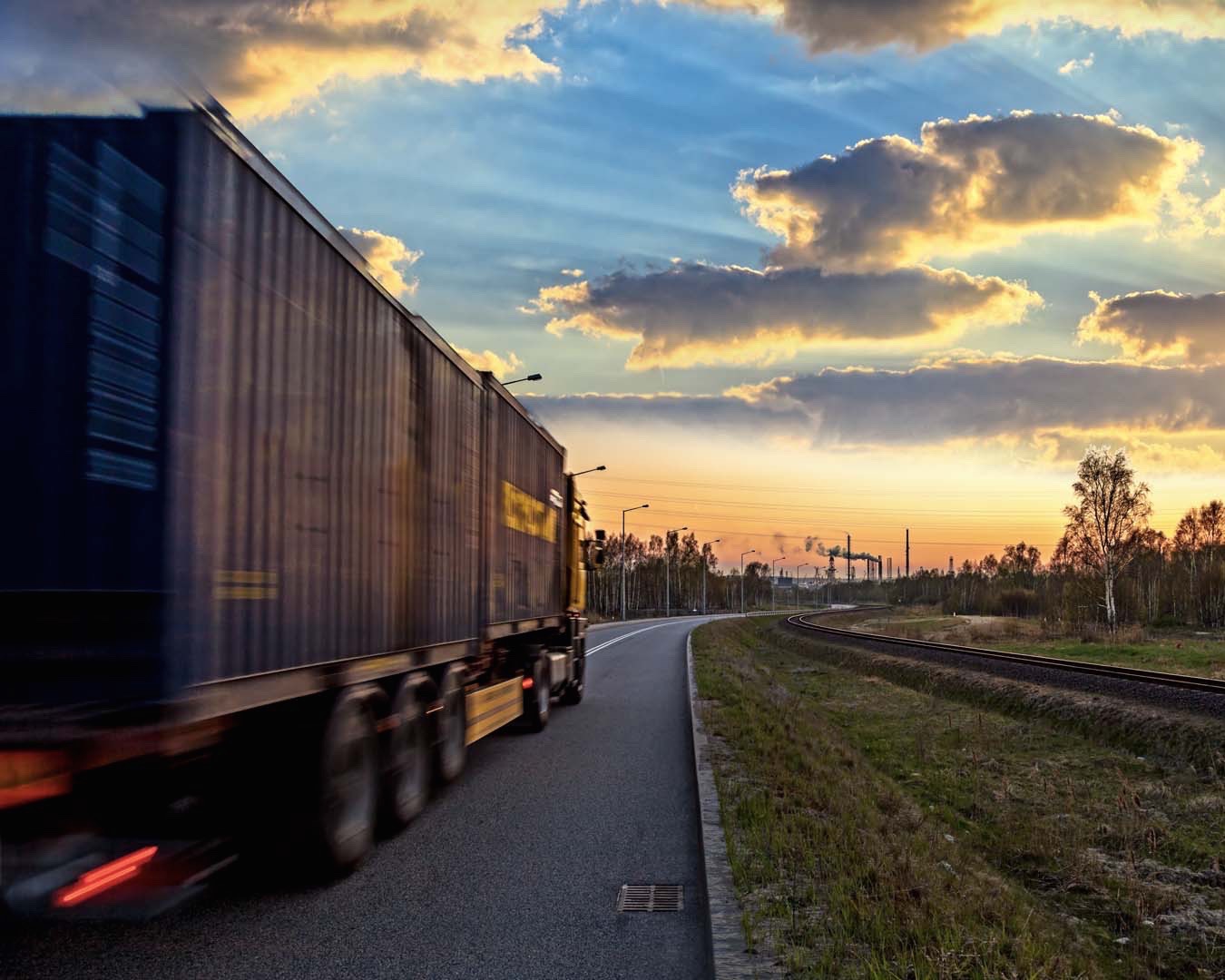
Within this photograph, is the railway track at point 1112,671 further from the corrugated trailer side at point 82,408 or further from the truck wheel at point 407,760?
the corrugated trailer side at point 82,408

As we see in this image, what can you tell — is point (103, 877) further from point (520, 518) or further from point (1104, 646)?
point (1104, 646)

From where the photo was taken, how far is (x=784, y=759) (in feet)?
34.0

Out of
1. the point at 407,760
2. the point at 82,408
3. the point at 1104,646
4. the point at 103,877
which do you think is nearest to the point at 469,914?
the point at 103,877

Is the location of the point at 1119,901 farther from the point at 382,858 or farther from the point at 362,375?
the point at 362,375

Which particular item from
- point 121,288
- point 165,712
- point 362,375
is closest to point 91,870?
point 165,712

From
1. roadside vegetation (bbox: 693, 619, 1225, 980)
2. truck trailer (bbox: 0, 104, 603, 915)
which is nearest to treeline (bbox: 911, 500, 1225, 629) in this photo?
roadside vegetation (bbox: 693, 619, 1225, 980)

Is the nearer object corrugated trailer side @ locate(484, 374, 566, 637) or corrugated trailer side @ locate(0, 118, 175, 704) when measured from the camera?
corrugated trailer side @ locate(0, 118, 175, 704)

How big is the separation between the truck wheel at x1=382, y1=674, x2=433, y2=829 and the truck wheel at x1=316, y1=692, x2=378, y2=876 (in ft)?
1.16

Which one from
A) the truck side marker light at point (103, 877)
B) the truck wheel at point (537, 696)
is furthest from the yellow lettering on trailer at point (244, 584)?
the truck wheel at point (537, 696)

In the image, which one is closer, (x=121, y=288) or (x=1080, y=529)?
(x=121, y=288)

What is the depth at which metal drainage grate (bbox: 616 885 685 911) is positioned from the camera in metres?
5.76

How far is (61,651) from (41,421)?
3.35ft

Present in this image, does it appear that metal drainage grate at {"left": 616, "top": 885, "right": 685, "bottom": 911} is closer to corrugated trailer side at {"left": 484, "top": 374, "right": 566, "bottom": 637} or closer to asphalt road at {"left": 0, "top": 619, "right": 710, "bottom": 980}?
asphalt road at {"left": 0, "top": 619, "right": 710, "bottom": 980}

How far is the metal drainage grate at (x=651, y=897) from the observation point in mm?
5758
